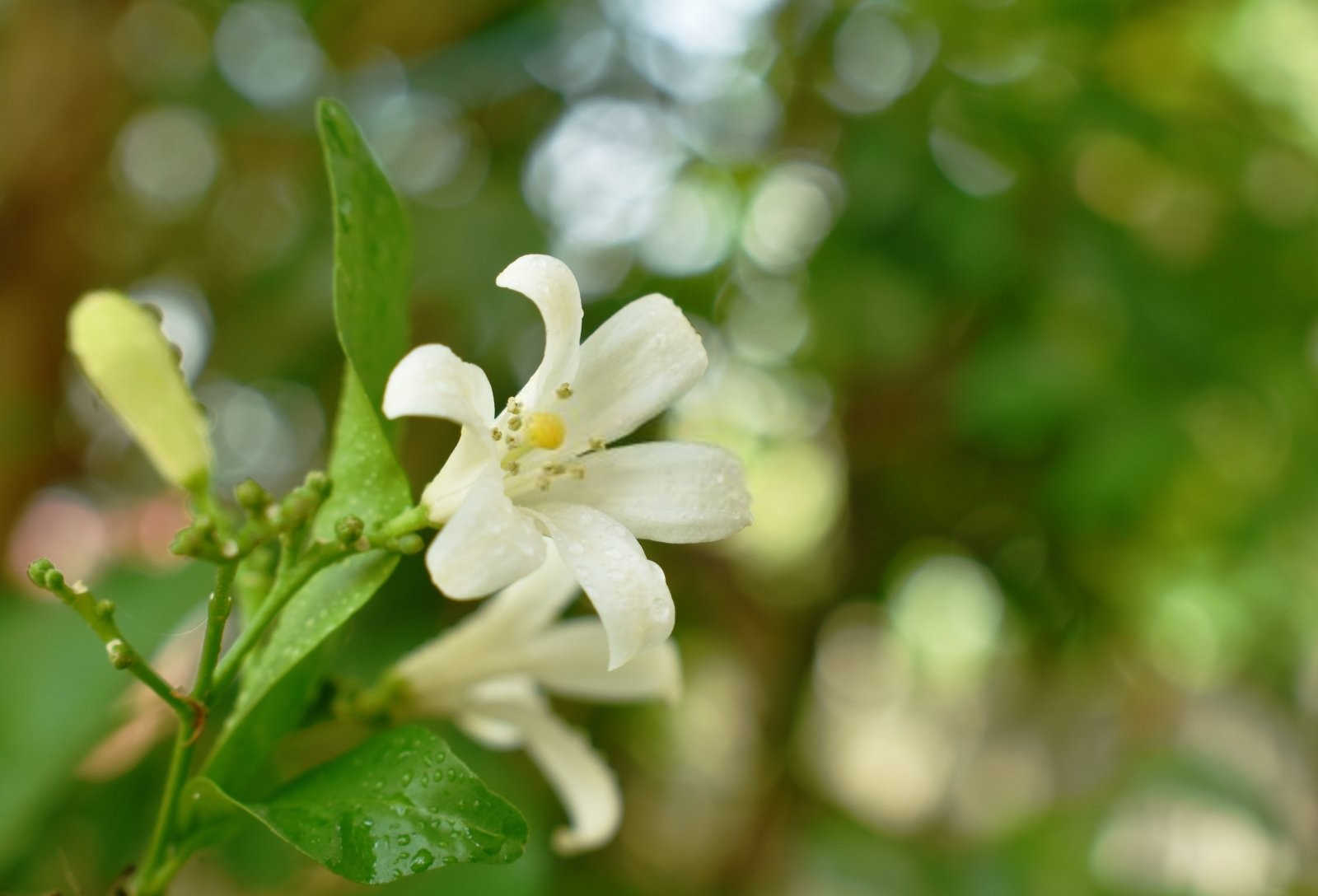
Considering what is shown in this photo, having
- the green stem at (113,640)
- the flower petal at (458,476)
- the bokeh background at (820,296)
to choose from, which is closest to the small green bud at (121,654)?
the green stem at (113,640)

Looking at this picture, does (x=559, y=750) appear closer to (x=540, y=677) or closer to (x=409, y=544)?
(x=540, y=677)

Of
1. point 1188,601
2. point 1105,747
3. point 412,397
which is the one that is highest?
point 412,397

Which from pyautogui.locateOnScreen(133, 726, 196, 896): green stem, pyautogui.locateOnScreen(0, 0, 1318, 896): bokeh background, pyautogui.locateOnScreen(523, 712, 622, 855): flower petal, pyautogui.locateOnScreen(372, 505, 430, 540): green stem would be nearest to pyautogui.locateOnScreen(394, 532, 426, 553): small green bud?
pyautogui.locateOnScreen(372, 505, 430, 540): green stem

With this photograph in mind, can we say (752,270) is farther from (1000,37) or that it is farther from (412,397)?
(412,397)

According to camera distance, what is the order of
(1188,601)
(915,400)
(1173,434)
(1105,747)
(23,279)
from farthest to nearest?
(1105,747) < (915,400) < (1188,601) < (23,279) < (1173,434)

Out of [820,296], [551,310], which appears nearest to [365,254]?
[551,310]

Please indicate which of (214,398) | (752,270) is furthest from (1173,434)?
(214,398)

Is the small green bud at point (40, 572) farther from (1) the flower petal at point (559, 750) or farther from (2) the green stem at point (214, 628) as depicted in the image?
(1) the flower petal at point (559, 750)
